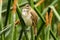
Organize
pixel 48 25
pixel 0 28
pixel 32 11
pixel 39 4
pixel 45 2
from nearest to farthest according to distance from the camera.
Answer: pixel 0 28 → pixel 48 25 → pixel 32 11 → pixel 39 4 → pixel 45 2

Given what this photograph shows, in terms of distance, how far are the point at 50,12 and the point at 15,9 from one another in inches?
16.0

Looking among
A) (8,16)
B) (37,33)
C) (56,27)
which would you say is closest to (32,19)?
(37,33)

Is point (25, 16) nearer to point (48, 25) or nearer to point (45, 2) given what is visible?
point (48, 25)

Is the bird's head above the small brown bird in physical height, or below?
above

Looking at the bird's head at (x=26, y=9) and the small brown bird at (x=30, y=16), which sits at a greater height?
the bird's head at (x=26, y=9)

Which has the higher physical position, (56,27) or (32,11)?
(32,11)

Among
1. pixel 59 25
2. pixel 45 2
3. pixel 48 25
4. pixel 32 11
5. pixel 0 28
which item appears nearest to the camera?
pixel 0 28

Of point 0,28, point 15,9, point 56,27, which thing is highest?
point 15,9

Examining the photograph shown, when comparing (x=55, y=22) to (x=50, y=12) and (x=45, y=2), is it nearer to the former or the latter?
(x=45, y=2)

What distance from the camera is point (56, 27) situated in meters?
2.59

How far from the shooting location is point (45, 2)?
2529 mm

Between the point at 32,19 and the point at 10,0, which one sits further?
the point at 32,19

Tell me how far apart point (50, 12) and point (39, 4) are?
0.46 meters

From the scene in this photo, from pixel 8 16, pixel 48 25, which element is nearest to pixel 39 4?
pixel 48 25
